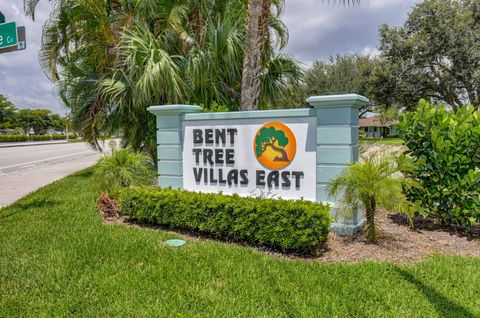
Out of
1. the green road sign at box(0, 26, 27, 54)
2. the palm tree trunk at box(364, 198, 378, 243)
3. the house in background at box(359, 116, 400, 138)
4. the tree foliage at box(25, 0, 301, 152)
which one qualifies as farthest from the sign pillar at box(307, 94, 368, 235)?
the house in background at box(359, 116, 400, 138)

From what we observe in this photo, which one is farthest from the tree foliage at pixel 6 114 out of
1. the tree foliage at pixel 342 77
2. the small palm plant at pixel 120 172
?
the small palm plant at pixel 120 172

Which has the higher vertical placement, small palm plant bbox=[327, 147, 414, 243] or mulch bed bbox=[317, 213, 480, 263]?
small palm plant bbox=[327, 147, 414, 243]

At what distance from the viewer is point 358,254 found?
4082 millimetres

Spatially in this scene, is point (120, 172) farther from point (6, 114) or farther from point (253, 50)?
point (6, 114)

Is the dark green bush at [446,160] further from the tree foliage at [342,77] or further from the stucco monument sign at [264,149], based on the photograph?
the tree foliage at [342,77]

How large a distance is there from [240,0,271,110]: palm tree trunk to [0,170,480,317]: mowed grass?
2.94 m

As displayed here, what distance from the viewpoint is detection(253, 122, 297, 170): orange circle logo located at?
191 inches

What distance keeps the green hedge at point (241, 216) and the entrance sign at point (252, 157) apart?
53 cm

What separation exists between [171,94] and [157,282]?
193 inches

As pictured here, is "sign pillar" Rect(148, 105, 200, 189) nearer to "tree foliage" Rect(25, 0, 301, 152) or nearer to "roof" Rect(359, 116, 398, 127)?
"tree foliage" Rect(25, 0, 301, 152)

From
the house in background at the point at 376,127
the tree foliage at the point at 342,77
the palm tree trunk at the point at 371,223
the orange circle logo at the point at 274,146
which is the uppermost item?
the tree foliage at the point at 342,77

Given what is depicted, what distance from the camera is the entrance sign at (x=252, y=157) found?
15.8ft

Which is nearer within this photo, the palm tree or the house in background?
the palm tree

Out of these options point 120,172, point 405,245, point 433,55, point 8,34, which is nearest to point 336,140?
point 405,245
